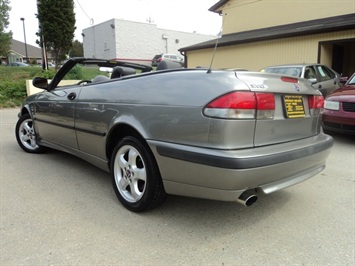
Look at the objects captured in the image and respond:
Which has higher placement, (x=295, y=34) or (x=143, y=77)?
(x=295, y=34)

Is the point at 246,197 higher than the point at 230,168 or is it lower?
lower

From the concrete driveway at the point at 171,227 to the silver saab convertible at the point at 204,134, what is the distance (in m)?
0.33

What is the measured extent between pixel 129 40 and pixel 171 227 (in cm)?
3612

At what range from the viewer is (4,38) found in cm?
3709

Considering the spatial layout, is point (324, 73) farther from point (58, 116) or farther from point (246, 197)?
point (246, 197)

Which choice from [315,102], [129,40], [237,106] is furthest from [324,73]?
[129,40]

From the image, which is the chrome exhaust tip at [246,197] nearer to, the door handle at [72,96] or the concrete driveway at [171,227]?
the concrete driveway at [171,227]

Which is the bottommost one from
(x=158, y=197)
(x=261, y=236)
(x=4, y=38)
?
(x=261, y=236)

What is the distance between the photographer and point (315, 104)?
2.93m

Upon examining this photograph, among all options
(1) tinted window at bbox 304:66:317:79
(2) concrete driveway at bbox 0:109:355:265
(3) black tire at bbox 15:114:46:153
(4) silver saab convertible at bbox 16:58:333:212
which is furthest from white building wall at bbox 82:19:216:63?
(4) silver saab convertible at bbox 16:58:333:212

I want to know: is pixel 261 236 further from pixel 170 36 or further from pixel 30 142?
pixel 170 36

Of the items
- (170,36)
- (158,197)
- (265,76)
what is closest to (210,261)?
(158,197)

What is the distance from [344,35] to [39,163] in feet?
38.3

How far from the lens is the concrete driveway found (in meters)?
2.24
